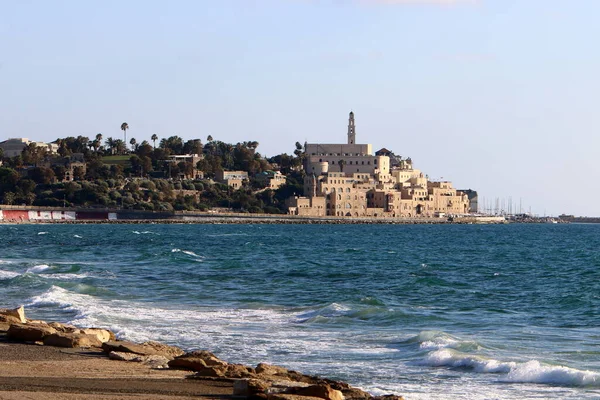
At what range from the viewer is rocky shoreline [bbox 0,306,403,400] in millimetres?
12113

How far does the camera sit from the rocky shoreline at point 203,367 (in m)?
12.1

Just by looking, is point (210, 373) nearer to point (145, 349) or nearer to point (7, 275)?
point (145, 349)

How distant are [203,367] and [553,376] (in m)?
6.08

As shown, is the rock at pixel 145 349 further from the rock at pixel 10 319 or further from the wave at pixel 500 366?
the wave at pixel 500 366

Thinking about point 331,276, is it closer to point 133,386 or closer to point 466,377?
point 466,377

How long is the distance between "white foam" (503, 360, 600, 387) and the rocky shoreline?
13.2 feet

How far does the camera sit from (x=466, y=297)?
32.5 metres

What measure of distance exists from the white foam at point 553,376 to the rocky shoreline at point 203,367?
4.03 meters

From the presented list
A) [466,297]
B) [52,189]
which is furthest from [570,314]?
[52,189]

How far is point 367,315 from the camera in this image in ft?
85.7

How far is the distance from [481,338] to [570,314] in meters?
6.97

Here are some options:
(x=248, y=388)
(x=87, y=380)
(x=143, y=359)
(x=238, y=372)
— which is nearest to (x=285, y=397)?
(x=248, y=388)

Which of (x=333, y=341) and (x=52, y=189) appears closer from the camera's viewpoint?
(x=333, y=341)

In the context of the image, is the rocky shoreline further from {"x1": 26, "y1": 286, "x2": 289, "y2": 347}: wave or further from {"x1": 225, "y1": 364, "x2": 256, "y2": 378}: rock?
{"x1": 26, "y1": 286, "x2": 289, "y2": 347}: wave
